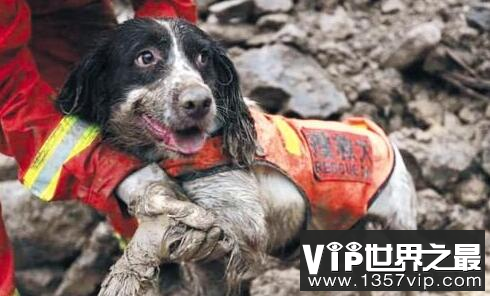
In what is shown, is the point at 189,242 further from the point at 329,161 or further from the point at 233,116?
the point at 329,161

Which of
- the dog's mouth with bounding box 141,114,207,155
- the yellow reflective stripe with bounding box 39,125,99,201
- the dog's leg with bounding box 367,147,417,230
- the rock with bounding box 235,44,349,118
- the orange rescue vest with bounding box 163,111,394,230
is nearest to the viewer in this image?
the dog's mouth with bounding box 141,114,207,155

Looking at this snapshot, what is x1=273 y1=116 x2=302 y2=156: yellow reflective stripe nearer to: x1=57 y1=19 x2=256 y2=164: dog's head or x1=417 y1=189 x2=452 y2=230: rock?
x1=57 y1=19 x2=256 y2=164: dog's head

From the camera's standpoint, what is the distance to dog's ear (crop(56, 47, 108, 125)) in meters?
3.61

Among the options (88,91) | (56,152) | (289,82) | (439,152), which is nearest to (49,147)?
(56,152)

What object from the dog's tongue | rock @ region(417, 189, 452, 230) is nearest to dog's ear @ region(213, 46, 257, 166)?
the dog's tongue

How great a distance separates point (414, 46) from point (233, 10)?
3.18 feet

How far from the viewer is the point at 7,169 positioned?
5023mm

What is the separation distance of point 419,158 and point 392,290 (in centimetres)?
96

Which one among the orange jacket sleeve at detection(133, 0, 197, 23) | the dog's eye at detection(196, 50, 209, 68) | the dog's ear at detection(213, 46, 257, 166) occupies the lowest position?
the dog's ear at detection(213, 46, 257, 166)

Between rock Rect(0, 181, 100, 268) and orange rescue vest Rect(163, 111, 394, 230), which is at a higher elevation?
orange rescue vest Rect(163, 111, 394, 230)

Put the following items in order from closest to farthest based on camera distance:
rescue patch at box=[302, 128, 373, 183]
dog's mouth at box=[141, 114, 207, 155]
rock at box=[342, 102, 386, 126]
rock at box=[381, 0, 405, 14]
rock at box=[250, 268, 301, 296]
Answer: dog's mouth at box=[141, 114, 207, 155]
rescue patch at box=[302, 128, 373, 183]
rock at box=[250, 268, 301, 296]
rock at box=[342, 102, 386, 126]
rock at box=[381, 0, 405, 14]

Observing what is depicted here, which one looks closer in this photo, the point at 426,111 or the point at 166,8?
the point at 166,8

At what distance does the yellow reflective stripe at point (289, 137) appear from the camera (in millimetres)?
3939

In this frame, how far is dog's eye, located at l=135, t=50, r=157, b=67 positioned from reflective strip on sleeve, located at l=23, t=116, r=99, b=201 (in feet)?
0.99
